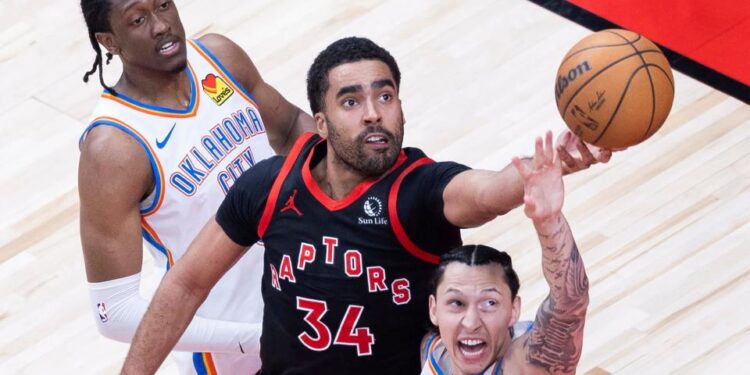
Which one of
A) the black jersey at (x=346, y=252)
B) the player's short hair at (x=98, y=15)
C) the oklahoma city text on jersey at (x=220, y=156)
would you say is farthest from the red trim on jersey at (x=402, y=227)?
the player's short hair at (x=98, y=15)

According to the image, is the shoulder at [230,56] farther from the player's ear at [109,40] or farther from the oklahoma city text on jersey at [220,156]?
the player's ear at [109,40]

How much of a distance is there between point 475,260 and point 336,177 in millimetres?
436

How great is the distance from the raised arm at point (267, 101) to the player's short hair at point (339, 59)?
2.59ft

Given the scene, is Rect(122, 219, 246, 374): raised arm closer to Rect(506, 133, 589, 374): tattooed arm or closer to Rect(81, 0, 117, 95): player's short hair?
Rect(81, 0, 117, 95): player's short hair

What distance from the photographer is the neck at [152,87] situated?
4695 mm

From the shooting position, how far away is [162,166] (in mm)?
4605

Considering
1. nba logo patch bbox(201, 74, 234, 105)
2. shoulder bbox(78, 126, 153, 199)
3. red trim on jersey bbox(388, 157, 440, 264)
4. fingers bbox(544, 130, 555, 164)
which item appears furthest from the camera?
nba logo patch bbox(201, 74, 234, 105)

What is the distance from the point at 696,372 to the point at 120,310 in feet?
6.82

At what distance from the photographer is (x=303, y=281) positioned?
4078 millimetres

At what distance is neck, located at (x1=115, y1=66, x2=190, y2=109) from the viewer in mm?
4695

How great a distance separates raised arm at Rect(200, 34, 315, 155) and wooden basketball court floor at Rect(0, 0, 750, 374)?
1338 millimetres

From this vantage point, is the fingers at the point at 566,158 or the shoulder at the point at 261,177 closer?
the fingers at the point at 566,158

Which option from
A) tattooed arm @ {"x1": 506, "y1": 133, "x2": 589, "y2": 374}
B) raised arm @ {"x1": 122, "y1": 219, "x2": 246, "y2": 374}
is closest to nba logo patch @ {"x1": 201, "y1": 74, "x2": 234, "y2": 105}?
raised arm @ {"x1": 122, "y1": 219, "x2": 246, "y2": 374}

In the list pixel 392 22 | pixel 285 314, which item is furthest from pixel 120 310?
pixel 392 22
